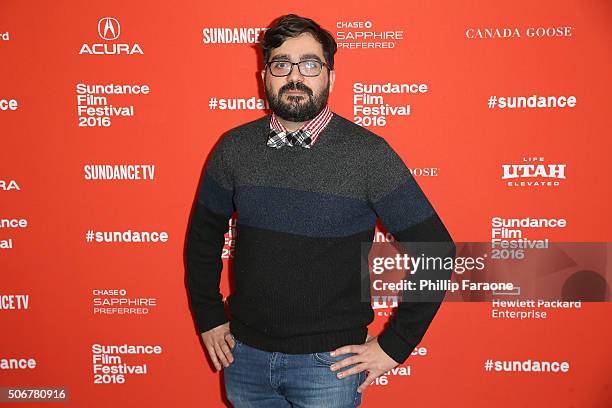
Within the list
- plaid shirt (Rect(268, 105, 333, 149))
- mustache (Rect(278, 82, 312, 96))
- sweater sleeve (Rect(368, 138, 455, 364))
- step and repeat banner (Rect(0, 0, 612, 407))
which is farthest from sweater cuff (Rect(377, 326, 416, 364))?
mustache (Rect(278, 82, 312, 96))

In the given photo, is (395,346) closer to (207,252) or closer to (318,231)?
(318,231)

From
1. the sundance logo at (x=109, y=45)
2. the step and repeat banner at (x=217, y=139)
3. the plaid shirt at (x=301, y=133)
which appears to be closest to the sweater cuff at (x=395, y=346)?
the step and repeat banner at (x=217, y=139)

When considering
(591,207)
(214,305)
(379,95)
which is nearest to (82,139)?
(214,305)

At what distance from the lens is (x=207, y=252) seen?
1714mm

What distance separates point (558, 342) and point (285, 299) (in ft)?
3.95

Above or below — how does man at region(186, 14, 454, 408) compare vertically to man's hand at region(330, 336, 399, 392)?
above

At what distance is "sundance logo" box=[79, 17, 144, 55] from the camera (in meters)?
1.89

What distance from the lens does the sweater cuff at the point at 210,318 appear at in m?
1.69

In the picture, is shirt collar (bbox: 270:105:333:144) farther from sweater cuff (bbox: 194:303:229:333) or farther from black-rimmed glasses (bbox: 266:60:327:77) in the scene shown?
sweater cuff (bbox: 194:303:229:333)

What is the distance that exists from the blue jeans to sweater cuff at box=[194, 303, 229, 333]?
12 cm

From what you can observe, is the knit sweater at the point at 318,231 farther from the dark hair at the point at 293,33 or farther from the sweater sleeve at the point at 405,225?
the dark hair at the point at 293,33

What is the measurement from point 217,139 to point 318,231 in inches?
27.5

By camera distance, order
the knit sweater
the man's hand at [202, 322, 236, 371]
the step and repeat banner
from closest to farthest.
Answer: the knit sweater
the man's hand at [202, 322, 236, 371]
the step and repeat banner

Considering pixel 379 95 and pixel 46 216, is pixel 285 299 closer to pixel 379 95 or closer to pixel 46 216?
pixel 379 95
